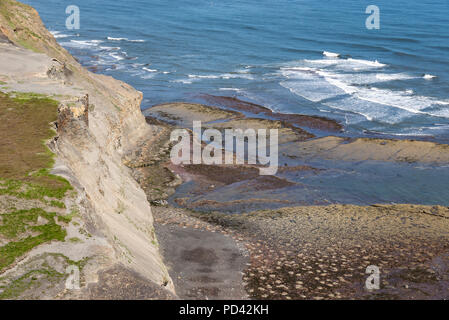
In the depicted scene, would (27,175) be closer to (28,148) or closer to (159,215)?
(28,148)

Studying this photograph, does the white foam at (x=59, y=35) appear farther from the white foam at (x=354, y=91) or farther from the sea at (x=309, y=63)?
the white foam at (x=354, y=91)

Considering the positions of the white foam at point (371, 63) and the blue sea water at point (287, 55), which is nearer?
the blue sea water at point (287, 55)

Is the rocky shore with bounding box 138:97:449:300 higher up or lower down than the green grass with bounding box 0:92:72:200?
lower down

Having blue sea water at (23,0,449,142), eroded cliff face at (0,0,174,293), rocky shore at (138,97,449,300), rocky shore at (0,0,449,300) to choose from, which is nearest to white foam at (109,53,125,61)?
blue sea water at (23,0,449,142)

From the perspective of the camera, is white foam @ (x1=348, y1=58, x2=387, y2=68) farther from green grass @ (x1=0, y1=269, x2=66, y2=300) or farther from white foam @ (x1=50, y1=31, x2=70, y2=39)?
green grass @ (x1=0, y1=269, x2=66, y2=300)

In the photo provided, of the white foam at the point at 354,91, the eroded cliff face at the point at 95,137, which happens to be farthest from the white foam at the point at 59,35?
the eroded cliff face at the point at 95,137

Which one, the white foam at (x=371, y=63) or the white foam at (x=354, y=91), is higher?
the white foam at (x=371, y=63)
